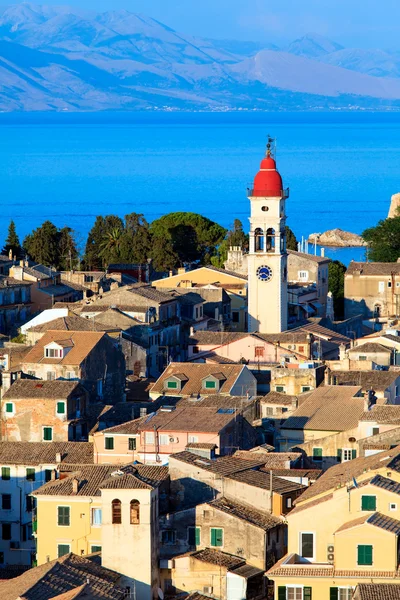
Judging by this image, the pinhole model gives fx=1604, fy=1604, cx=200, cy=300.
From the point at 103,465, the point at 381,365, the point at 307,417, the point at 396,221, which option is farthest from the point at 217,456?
the point at 396,221

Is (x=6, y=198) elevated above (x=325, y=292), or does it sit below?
above

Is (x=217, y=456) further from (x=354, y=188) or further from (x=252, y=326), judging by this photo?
(x=354, y=188)

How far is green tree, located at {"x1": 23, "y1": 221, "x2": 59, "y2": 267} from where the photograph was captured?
225 feet

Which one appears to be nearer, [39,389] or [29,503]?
[29,503]

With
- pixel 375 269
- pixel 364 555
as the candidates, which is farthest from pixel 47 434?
pixel 375 269

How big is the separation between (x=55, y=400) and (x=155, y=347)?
1200cm

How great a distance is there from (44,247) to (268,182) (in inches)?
777

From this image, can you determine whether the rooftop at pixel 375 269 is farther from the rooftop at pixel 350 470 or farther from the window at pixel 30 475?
the rooftop at pixel 350 470

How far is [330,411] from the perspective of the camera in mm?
33062

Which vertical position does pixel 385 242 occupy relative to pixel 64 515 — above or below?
above

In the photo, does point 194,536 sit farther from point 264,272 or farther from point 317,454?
point 264,272

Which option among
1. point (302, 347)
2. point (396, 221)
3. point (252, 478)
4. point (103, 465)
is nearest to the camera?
point (252, 478)

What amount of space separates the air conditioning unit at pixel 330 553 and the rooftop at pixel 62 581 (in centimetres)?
298

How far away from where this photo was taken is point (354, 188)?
536 feet
